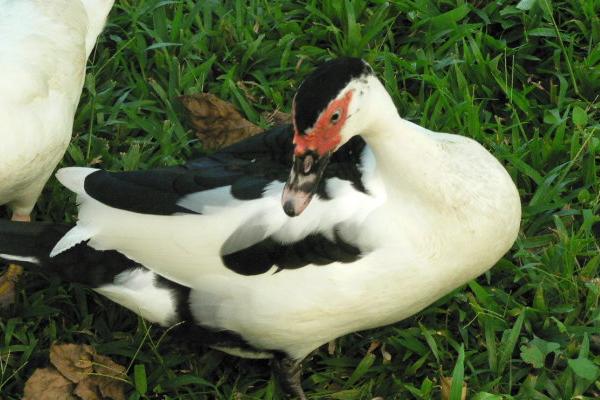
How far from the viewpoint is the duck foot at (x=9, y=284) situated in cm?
329

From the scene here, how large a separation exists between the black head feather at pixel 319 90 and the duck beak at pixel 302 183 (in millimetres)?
87

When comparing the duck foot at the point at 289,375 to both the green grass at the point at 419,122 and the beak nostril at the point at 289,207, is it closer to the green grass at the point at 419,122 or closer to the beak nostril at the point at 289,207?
the green grass at the point at 419,122

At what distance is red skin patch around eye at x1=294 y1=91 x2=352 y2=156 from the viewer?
2.43 m

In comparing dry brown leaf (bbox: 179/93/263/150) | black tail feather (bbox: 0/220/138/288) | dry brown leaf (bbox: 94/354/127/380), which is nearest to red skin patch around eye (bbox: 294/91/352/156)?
black tail feather (bbox: 0/220/138/288)

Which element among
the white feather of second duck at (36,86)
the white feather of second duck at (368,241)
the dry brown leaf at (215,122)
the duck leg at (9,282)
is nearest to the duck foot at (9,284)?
the duck leg at (9,282)

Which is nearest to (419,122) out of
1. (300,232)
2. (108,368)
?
(300,232)

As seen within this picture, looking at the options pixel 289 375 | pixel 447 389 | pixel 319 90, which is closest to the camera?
pixel 319 90

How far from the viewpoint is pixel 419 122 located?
11.9ft

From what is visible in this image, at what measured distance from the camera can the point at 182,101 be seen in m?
3.71

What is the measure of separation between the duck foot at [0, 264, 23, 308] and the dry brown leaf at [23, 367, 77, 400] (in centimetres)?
A: 33

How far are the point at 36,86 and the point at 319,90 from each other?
3.33 ft

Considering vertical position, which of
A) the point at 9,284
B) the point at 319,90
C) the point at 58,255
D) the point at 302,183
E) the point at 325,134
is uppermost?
the point at 319,90

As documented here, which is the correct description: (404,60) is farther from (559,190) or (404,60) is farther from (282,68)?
(559,190)

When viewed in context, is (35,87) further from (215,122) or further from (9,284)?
(215,122)
